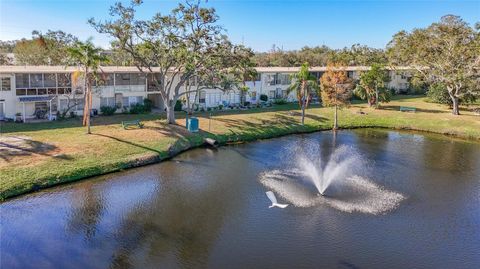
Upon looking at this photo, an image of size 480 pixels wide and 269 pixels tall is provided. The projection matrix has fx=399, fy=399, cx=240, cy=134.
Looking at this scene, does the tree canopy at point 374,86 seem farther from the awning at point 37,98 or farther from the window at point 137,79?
the awning at point 37,98

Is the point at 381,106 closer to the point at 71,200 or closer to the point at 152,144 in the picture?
the point at 152,144

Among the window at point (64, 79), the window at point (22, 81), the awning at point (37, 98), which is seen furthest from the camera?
the window at point (64, 79)

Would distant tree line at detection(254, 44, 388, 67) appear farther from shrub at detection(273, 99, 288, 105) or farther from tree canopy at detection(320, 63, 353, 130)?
tree canopy at detection(320, 63, 353, 130)

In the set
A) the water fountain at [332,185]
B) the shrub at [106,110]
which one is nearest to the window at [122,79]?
the shrub at [106,110]

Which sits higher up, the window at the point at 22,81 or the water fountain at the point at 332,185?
the window at the point at 22,81

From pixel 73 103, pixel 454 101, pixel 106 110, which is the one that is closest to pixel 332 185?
pixel 106 110
